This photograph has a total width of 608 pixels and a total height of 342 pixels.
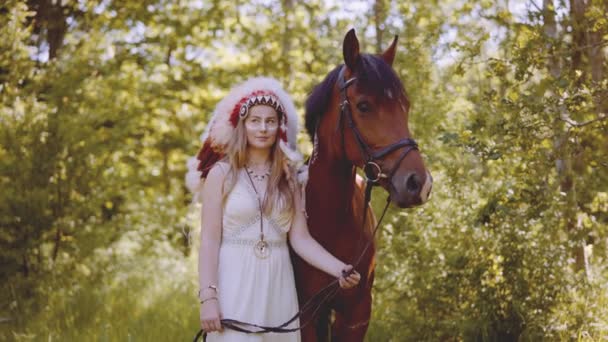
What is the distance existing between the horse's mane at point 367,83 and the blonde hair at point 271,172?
12.4 inches

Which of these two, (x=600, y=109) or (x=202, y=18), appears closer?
(x=600, y=109)

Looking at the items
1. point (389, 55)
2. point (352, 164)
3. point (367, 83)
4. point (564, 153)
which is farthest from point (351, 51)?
point (564, 153)

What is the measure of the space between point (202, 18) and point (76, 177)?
249 inches

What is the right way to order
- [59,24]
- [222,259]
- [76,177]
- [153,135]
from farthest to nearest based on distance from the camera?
[153,135] → [59,24] → [76,177] → [222,259]

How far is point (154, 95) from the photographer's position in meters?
11.6

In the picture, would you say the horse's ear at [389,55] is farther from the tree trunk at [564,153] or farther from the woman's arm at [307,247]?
the tree trunk at [564,153]

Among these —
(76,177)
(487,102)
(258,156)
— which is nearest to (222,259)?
(258,156)

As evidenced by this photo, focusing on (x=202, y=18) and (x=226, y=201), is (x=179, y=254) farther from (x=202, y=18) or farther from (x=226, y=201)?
(x=226, y=201)

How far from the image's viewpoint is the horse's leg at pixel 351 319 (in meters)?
3.46

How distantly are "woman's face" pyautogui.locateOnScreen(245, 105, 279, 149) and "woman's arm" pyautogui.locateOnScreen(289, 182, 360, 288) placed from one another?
1.03ft

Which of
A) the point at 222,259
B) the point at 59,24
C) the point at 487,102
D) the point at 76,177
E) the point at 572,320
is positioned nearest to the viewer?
the point at 222,259

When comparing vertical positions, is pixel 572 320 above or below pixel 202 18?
below

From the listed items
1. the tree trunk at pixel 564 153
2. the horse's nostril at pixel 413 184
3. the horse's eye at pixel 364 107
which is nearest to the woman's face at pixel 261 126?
the horse's eye at pixel 364 107

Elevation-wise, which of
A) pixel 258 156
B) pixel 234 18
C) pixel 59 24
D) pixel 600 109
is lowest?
pixel 258 156
